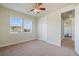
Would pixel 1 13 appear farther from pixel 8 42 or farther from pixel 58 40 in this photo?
pixel 58 40

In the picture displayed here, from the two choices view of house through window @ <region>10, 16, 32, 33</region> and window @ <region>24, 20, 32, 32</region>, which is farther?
window @ <region>24, 20, 32, 32</region>

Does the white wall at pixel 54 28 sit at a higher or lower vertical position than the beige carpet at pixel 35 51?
higher

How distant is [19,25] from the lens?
5684mm

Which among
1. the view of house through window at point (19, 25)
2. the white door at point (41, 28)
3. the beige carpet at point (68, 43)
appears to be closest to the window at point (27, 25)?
the view of house through window at point (19, 25)

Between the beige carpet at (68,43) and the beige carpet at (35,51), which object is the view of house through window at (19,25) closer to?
the beige carpet at (35,51)

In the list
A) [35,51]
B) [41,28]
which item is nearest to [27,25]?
[41,28]

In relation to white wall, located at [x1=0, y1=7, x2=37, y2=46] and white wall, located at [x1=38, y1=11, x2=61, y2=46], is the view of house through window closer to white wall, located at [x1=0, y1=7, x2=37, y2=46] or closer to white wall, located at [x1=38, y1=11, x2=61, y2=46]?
white wall, located at [x1=0, y1=7, x2=37, y2=46]

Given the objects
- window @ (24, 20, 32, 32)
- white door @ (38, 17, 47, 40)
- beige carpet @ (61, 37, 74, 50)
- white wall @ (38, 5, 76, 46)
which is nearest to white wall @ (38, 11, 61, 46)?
white wall @ (38, 5, 76, 46)

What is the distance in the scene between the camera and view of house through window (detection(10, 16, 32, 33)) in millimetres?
5094

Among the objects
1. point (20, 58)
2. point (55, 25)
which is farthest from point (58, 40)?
point (20, 58)

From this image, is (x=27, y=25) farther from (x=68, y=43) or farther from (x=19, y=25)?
(x=68, y=43)

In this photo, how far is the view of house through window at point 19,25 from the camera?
16.7 ft

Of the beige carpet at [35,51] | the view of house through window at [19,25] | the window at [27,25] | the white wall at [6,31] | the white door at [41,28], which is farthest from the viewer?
the white door at [41,28]

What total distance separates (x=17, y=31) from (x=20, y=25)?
1.94 ft
